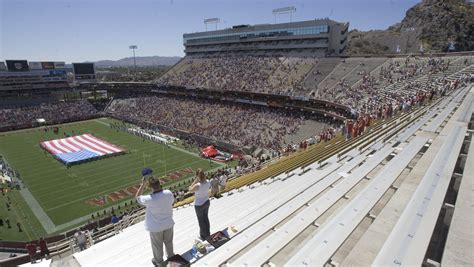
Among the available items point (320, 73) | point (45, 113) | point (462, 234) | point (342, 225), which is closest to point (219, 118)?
point (320, 73)

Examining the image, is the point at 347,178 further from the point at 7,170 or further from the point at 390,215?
the point at 7,170

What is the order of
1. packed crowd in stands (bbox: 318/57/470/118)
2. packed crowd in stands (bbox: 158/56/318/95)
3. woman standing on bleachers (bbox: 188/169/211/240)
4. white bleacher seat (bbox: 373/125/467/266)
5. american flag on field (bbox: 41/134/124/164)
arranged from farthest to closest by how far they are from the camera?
packed crowd in stands (bbox: 158/56/318/95) < american flag on field (bbox: 41/134/124/164) < packed crowd in stands (bbox: 318/57/470/118) < woman standing on bleachers (bbox: 188/169/211/240) < white bleacher seat (bbox: 373/125/467/266)

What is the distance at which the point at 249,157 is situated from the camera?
99.1 ft

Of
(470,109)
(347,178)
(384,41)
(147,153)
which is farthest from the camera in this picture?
(384,41)

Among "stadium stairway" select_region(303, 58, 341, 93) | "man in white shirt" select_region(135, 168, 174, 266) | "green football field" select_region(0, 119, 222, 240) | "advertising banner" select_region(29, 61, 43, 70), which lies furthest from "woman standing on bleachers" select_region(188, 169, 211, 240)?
"advertising banner" select_region(29, 61, 43, 70)

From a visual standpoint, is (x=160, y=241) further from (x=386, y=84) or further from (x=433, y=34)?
(x=433, y=34)

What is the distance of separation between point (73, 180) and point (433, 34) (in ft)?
308

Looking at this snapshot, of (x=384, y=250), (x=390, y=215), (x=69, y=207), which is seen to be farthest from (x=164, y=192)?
(x=69, y=207)

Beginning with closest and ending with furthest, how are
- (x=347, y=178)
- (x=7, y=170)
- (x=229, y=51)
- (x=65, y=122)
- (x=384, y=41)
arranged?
(x=347, y=178) → (x=7, y=170) → (x=65, y=122) → (x=229, y=51) → (x=384, y=41)

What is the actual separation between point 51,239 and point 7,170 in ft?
58.2

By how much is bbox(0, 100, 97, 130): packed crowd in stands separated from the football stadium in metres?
0.31

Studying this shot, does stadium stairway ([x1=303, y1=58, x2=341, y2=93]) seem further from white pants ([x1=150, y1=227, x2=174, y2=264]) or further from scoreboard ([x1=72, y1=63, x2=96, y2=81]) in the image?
scoreboard ([x1=72, y1=63, x2=96, y2=81])

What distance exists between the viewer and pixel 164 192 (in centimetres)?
392

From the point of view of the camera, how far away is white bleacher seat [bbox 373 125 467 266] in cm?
287
